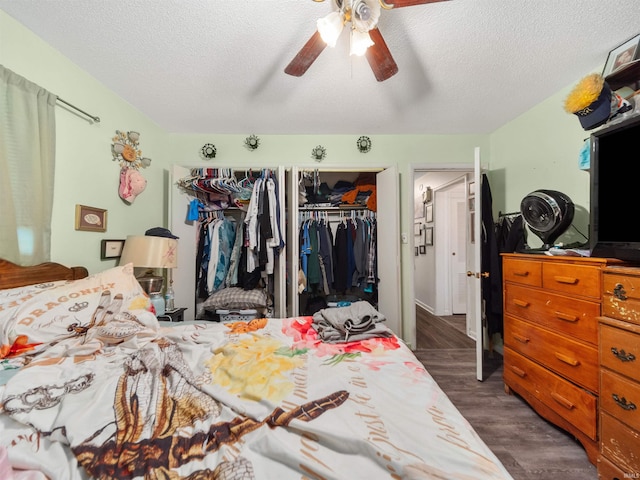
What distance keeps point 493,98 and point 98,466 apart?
9.88 ft

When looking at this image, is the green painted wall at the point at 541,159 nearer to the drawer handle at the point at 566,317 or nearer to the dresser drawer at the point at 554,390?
the drawer handle at the point at 566,317

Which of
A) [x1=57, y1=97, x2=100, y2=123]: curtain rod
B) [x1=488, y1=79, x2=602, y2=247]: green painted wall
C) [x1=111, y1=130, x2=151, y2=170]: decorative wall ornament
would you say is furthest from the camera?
[x1=111, y1=130, x2=151, y2=170]: decorative wall ornament

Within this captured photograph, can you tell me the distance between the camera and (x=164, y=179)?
2.68 meters

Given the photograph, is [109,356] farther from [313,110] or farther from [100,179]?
[313,110]

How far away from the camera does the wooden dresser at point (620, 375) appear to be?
109 cm

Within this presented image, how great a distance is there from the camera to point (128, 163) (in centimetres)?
214

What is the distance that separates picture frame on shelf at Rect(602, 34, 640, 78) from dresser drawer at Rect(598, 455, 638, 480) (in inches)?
84.4

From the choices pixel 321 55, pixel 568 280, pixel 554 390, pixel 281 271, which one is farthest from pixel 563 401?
pixel 321 55

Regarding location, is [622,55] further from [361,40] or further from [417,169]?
[361,40]

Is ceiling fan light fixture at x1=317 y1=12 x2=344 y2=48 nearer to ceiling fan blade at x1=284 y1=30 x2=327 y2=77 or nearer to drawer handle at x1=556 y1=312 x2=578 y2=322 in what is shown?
ceiling fan blade at x1=284 y1=30 x2=327 y2=77

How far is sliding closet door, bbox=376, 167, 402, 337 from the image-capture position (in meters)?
2.65

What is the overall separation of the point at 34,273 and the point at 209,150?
180cm

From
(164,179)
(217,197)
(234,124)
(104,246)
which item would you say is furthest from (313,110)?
(104,246)

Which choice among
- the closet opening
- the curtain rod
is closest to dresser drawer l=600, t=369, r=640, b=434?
the closet opening
